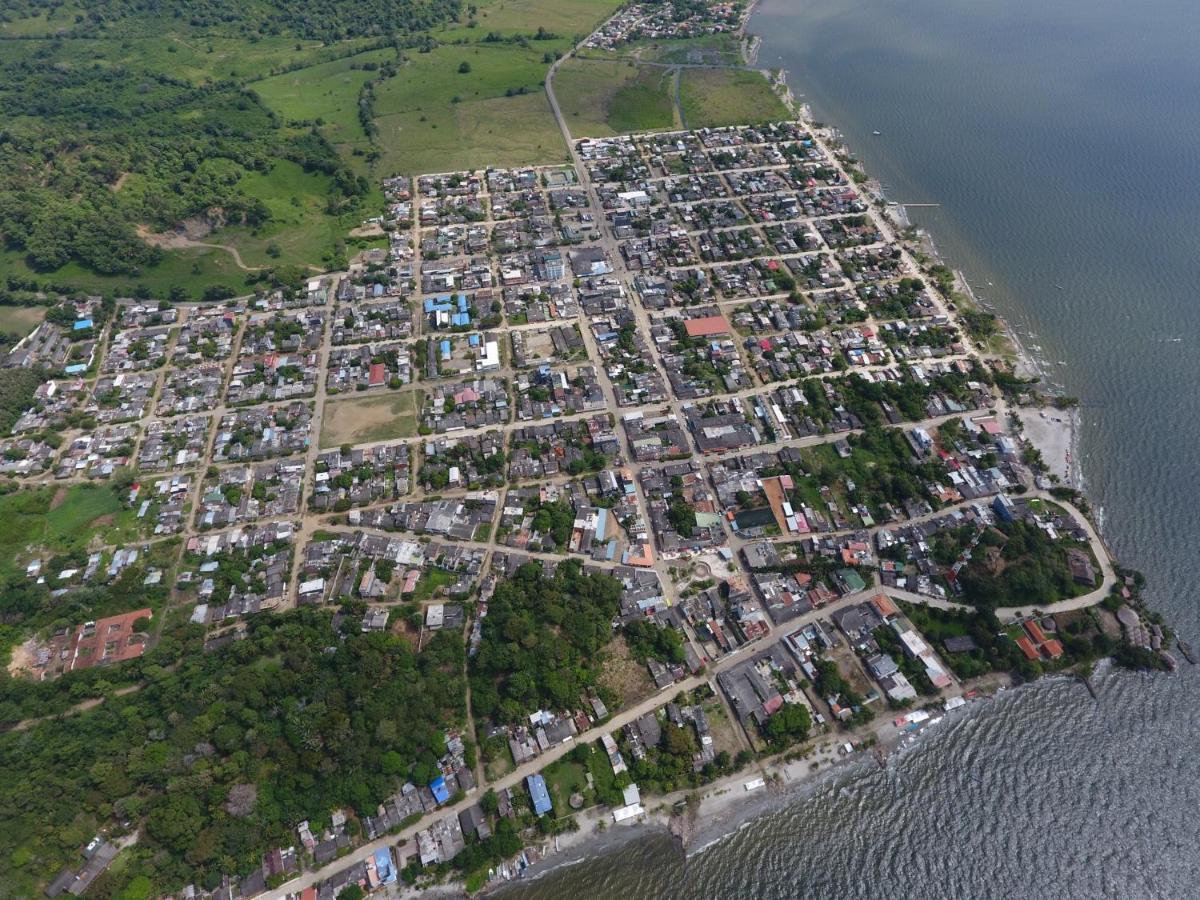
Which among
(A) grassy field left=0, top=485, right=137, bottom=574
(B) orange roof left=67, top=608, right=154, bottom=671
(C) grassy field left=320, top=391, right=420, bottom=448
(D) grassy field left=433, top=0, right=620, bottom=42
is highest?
(D) grassy field left=433, top=0, right=620, bottom=42

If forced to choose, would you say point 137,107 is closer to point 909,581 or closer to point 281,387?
point 281,387

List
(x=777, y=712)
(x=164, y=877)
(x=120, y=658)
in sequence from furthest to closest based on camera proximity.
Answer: (x=120, y=658)
(x=777, y=712)
(x=164, y=877)

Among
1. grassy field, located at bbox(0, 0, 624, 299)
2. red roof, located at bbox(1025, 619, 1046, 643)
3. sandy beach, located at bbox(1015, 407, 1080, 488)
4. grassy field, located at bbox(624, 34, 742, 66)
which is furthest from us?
grassy field, located at bbox(624, 34, 742, 66)

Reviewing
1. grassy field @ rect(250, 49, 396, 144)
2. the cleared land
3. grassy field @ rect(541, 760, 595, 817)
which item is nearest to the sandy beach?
grassy field @ rect(541, 760, 595, 817)

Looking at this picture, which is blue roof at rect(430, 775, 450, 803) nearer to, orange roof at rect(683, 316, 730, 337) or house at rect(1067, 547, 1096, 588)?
orange roof at rect(683, 316, 730, 337)

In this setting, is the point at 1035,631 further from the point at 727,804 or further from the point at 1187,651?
the point at 727,804

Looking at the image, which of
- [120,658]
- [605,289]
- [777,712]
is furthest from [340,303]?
[777,712]
